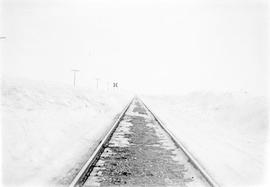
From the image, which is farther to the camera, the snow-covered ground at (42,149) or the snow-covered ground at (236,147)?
the snow-covered ground at (236,147)

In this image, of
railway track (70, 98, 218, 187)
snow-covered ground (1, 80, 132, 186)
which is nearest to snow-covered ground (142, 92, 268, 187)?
railway track (70, 98, 218, 187)

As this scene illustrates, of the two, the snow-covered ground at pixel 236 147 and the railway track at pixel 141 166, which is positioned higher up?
the railway track at pixel 141 166

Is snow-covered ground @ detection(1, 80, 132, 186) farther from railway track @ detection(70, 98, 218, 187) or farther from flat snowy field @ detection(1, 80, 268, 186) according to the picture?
Answer: railway track @ detection(70, 98, 218, 187)

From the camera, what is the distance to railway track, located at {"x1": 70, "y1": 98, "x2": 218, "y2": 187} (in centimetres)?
525

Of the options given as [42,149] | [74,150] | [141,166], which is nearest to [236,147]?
[141,166]

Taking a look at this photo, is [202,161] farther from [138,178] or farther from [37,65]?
[37,65]

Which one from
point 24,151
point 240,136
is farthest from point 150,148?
point 240,136

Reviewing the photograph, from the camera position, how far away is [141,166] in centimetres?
621

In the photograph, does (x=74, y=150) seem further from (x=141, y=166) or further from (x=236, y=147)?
(x=236, y=147)

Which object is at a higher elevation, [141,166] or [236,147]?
[141,166]

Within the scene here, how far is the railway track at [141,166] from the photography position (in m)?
5.25

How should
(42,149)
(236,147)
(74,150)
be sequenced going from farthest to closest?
1. (236,147)
2. (74,150)
3. (42,149)

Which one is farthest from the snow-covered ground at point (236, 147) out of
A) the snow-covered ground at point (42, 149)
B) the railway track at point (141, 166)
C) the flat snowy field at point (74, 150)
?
the snow-covered ground at point (42, 149)

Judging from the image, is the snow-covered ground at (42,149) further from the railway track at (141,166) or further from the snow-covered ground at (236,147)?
the snow-covered ground at (236,147)
